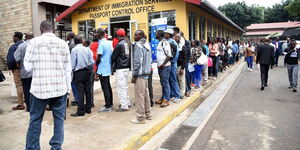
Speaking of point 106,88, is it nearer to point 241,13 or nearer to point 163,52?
point 163,52

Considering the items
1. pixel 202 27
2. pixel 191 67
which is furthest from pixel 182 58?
pixel 202 27

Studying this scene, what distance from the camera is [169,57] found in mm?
5801

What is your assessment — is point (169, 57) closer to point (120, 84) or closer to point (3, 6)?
point (120, 84)

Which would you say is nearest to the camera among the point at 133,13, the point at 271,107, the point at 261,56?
the point at 271,107

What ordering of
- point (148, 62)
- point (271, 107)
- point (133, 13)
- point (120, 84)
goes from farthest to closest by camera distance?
point (133, 13) < point (271, 107) < point (120, 84) < point (148, 62)

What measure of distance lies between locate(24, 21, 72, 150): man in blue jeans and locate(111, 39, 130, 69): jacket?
6.89ft

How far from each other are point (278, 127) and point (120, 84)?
3.49m

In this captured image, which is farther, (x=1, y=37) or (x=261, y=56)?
(x=1, y=37)

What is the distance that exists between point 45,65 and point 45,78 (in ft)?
0.56

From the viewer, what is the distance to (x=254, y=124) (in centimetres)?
505

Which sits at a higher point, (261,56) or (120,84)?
(261,56)

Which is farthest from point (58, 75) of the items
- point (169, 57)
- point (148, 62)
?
point (169, 57)

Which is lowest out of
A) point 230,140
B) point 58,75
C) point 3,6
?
point 230,140

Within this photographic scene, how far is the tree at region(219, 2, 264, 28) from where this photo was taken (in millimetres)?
50375
